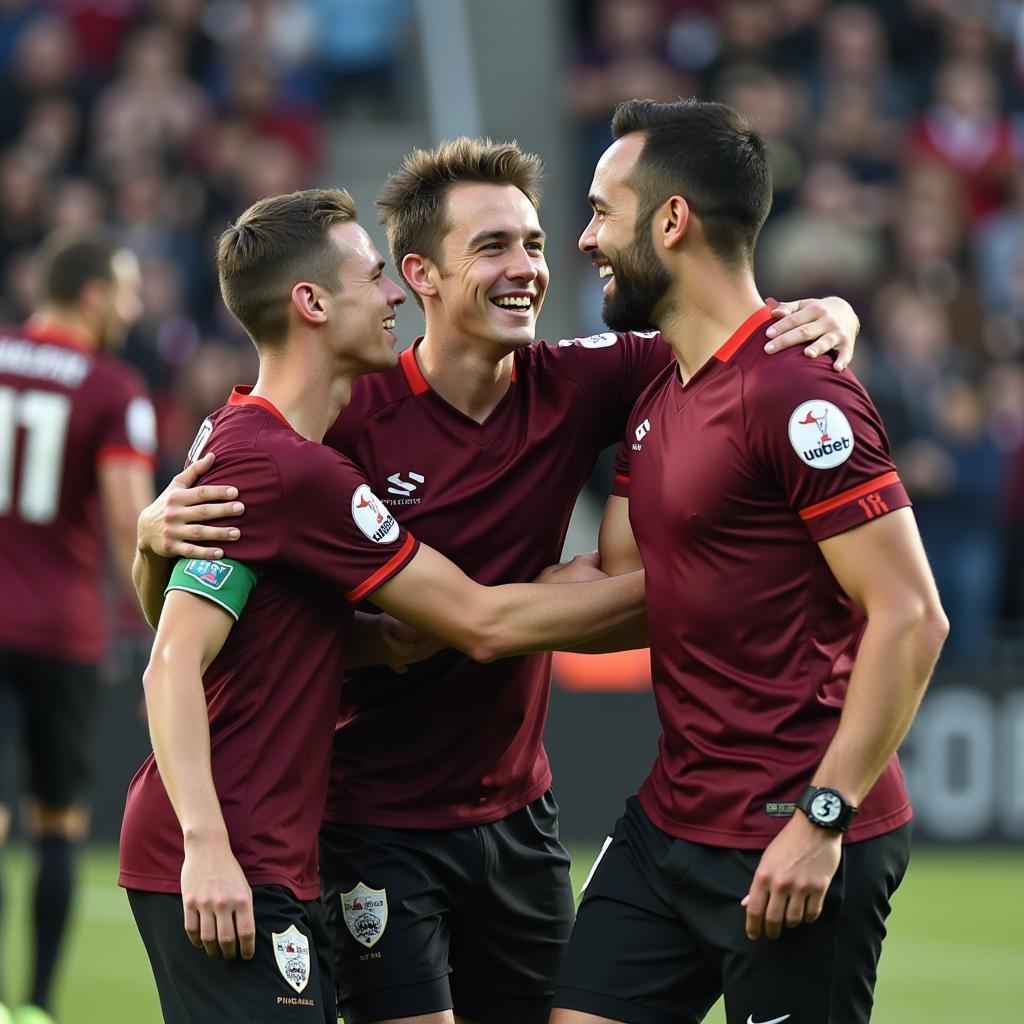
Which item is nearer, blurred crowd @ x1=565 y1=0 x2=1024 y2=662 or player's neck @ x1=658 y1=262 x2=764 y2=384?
player's neck @ x1=658 y1=262 x2=764 y2=384

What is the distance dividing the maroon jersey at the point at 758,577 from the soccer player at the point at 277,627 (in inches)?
13.9

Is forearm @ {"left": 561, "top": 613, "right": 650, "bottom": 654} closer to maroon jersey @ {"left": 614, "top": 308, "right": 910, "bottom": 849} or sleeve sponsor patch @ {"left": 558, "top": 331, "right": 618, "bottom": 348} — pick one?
maroon jersey @ {"left": 614, "top": 308, "right": 910, "bottom": 849}

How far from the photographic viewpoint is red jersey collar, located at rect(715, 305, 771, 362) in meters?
3.79

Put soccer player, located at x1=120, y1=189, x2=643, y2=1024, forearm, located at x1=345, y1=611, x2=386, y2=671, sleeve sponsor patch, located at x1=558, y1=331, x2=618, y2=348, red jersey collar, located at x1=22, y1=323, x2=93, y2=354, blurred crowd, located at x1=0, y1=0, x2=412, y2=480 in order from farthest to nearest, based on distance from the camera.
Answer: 1. blurred crowd, located at x1=0, y1=0, x2=412, y2=480
2. red jersey collar, located at x1=22, y1=323, x2=93, y2=354
3. sleeve sponsor patch, located at x1=558, y1=331, x2=618, y2=348
4. forearm, located at x1=345, y1=611, x2=386, y2=671
5. soccer player, located at x1=120, y1=189, x2=643, y2=1024

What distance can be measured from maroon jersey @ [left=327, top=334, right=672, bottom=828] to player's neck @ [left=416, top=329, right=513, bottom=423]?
0.03 metres

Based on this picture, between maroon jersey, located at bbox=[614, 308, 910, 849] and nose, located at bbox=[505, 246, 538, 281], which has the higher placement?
nose, located at bbox=[505, 246, 538, 281]

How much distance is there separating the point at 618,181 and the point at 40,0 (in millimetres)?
10289

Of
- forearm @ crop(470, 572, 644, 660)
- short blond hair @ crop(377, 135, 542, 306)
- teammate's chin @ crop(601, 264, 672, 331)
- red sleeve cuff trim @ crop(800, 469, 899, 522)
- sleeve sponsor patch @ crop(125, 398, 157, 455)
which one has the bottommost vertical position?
forearm @ crop(470, 572, 644, 660)

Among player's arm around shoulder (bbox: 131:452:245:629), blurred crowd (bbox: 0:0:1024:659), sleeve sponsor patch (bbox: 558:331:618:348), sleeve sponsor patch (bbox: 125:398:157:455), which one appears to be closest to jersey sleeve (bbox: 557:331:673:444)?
sleeve sponsor patch (bbox: 558:331:618:348)

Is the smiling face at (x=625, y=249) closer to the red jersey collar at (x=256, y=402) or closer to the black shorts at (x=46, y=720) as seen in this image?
the red jersey collar at (x=256, y=402)

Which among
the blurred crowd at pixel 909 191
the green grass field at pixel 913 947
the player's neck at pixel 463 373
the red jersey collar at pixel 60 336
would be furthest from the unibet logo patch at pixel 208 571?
the blurred crowd at pixel 909 191

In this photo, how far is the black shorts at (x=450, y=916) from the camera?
4.11 m

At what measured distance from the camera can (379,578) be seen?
3.81 meters

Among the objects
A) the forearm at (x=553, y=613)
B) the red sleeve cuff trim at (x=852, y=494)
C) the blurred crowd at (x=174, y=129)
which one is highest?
the blurred crowd at (x=174, y=129)
